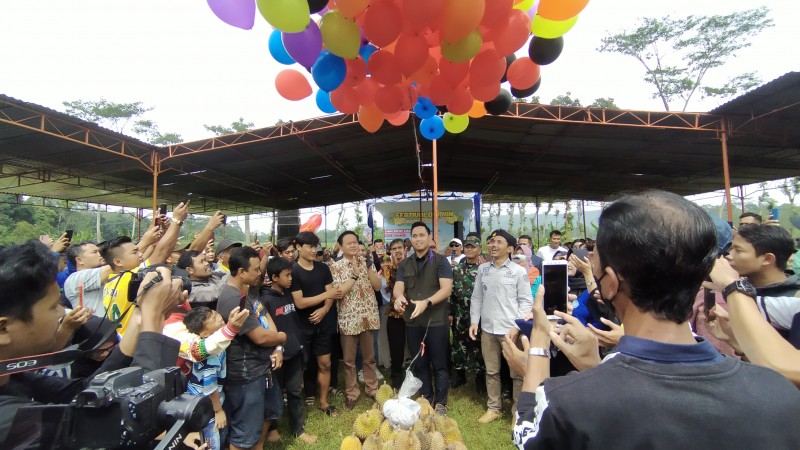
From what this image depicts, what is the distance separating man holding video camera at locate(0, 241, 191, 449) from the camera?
84cm

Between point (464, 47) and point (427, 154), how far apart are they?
9273 mm

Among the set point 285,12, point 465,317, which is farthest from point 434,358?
point 285,12

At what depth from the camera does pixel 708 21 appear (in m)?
15.9

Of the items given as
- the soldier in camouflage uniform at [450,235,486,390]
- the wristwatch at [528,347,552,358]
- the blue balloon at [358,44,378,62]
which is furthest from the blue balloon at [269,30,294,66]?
the soldier in camouflage uniform at [450,235,486,390]

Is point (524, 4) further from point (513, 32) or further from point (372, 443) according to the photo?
point (372, 443)

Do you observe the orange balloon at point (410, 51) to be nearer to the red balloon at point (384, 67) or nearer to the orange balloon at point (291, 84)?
the red balloon at point (384, 67)

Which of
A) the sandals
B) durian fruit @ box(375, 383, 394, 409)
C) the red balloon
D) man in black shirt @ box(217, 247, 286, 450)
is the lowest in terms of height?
the sandals

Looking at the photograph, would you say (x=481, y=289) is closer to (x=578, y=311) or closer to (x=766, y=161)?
(x=578, y=311)

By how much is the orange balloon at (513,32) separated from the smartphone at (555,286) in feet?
4.85

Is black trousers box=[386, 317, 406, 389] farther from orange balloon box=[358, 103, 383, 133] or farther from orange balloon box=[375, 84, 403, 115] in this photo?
orange balloon box=[375, 84, 403, 115]

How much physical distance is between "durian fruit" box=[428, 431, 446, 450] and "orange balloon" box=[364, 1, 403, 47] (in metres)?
2.47

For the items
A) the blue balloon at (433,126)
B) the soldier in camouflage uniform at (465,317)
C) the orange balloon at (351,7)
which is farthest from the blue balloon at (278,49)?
the soldier in camouflage uniform at (465,317)

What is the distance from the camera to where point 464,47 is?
90.7 inches

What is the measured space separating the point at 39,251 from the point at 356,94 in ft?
7.02
